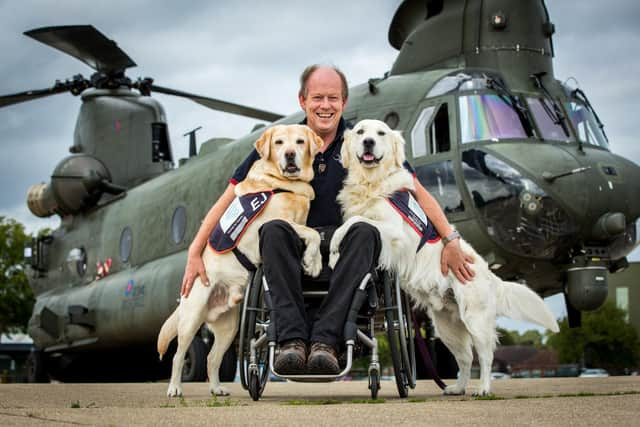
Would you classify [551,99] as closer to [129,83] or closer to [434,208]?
[434,208]

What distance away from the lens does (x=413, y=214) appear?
4.70m

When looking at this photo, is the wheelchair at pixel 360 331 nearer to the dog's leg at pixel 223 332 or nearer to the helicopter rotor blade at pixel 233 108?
the dog's leg at pixel 223 332

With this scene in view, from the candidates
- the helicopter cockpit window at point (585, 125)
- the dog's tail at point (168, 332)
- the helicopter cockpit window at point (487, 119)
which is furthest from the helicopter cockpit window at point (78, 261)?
the dog's tail at point (168, 332)

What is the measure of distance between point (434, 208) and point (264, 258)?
116cm

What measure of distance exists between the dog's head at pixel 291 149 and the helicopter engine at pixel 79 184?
1157cm

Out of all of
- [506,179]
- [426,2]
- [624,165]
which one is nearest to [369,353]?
[506,179]

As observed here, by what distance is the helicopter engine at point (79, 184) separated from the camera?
15.9 meters

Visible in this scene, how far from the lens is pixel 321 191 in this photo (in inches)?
193

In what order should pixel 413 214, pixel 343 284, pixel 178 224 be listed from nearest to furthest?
pixel 343 284
pixel 413 214
pixel 178 224

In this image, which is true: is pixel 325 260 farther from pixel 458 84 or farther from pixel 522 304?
pixel 458 84

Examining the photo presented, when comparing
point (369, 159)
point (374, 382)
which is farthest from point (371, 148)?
point (374, 382)

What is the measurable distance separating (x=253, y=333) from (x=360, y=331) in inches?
21.6

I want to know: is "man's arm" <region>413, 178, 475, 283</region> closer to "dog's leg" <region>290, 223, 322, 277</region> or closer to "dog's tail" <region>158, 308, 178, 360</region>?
"dog's leg" <region>290, 223, 322, 277</region>

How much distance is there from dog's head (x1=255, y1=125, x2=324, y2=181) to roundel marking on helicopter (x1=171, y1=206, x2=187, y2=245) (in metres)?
8.02
